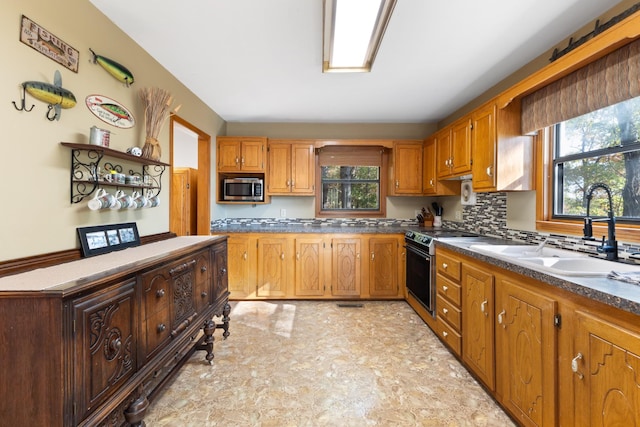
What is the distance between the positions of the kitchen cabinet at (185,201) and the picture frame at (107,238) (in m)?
2.06

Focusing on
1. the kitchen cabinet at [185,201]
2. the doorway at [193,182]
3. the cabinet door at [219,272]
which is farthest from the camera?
the kitchen cabinet at [185,201]

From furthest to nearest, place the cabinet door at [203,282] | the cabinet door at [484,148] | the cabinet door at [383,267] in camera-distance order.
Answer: the cabinet door at [383,267] → the cabinet door at [484,148] → the cabinet door at [203,282]

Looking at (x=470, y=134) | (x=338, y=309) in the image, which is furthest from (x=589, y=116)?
(x=338, y=309)

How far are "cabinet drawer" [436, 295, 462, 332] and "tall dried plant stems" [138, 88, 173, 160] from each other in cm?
264

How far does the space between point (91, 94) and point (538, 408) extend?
2996mm

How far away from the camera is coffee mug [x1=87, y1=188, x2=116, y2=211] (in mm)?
1596

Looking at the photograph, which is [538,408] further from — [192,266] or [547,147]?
[192,266]

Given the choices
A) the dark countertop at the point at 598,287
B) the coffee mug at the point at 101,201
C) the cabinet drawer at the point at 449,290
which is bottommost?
the cabinet drawer at the point at 449,290

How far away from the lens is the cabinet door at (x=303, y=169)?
392cm

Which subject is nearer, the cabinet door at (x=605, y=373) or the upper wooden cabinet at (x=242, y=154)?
the cabinet door at (x=605, y=373)

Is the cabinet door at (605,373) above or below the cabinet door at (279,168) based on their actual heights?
below

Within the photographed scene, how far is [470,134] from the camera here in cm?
272

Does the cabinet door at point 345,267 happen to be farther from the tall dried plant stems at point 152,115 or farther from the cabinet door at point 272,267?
the tall dried plant stems at point 152,115

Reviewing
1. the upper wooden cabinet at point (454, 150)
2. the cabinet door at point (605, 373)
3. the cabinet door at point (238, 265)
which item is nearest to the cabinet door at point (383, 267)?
the upper wooden cabinet at point (454, 150)
